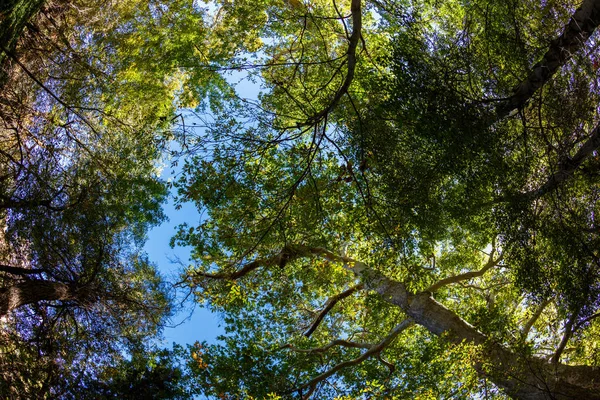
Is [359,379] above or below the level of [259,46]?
below

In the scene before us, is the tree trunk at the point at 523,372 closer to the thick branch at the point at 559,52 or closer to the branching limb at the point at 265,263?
the branching limb at the point at 265,263

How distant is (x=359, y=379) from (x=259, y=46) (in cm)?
772

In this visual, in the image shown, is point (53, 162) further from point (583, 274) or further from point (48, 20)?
point (583, 274)

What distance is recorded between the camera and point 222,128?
7094 millimetres

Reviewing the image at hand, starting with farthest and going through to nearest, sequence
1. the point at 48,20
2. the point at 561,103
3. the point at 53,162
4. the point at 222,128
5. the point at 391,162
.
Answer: the point at 48,20
the point at 53,162
the point at 222,128
the point at 391,162
the point at 561,103

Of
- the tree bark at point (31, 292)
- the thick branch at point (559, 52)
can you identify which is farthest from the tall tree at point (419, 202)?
the tree bark at point (31, 292)

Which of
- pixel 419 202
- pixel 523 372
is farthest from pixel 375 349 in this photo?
pixel 419 202

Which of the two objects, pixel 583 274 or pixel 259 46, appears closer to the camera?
pixel 583 274

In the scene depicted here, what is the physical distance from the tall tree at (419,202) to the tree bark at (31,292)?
2066 millimetres

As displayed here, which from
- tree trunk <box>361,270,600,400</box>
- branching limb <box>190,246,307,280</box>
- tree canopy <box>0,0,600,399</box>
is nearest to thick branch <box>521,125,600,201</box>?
tree canopy <box>0,0,600,399</box>

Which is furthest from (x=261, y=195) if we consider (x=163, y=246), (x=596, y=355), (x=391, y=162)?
(x=163, y=246)

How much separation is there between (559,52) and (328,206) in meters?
3.93

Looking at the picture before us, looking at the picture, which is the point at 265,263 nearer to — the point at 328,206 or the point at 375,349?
the point at 328,206

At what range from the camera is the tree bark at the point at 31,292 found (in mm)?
6118
